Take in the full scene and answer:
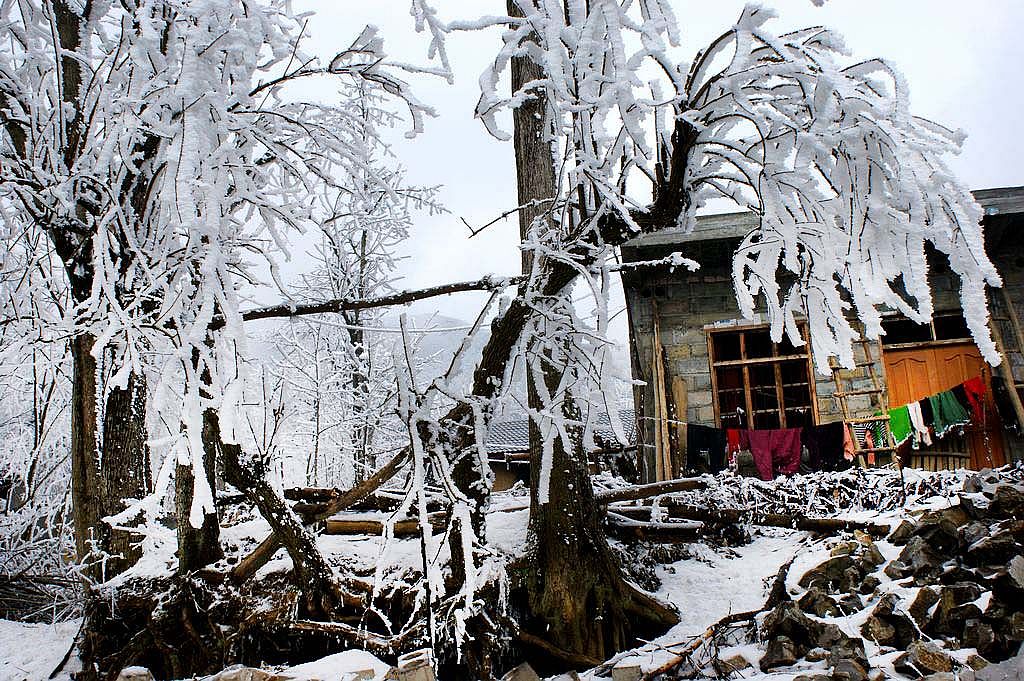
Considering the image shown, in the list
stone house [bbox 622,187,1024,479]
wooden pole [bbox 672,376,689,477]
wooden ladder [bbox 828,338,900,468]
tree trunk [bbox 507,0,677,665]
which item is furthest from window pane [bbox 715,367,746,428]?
tree trunk [bbox 507,0,677,665]

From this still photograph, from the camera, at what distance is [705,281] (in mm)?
9648

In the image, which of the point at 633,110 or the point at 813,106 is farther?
the point at 633,110

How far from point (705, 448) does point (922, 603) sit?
4.86 meters

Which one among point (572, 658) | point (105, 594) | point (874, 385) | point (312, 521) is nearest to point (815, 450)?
point (874, 385)

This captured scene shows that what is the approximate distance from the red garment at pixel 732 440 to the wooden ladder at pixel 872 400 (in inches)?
55.7

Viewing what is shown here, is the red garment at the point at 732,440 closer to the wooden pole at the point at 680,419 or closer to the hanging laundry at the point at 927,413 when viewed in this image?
the wooden pole at the point at 680,419

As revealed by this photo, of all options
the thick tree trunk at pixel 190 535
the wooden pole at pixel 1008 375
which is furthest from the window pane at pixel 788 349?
the thick tree trunk at pixel 190 535

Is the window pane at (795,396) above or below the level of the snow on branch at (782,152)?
below

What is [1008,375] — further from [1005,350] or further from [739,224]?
[739,224]

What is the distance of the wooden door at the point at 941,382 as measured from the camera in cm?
876

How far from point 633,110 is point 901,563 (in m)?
3.69

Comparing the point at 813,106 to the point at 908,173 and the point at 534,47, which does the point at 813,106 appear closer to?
the point at 908,173

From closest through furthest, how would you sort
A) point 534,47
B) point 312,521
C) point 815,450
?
1. point 534,47
2. point 312,521
3. point 815,450

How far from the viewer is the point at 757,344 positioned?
960 cm
